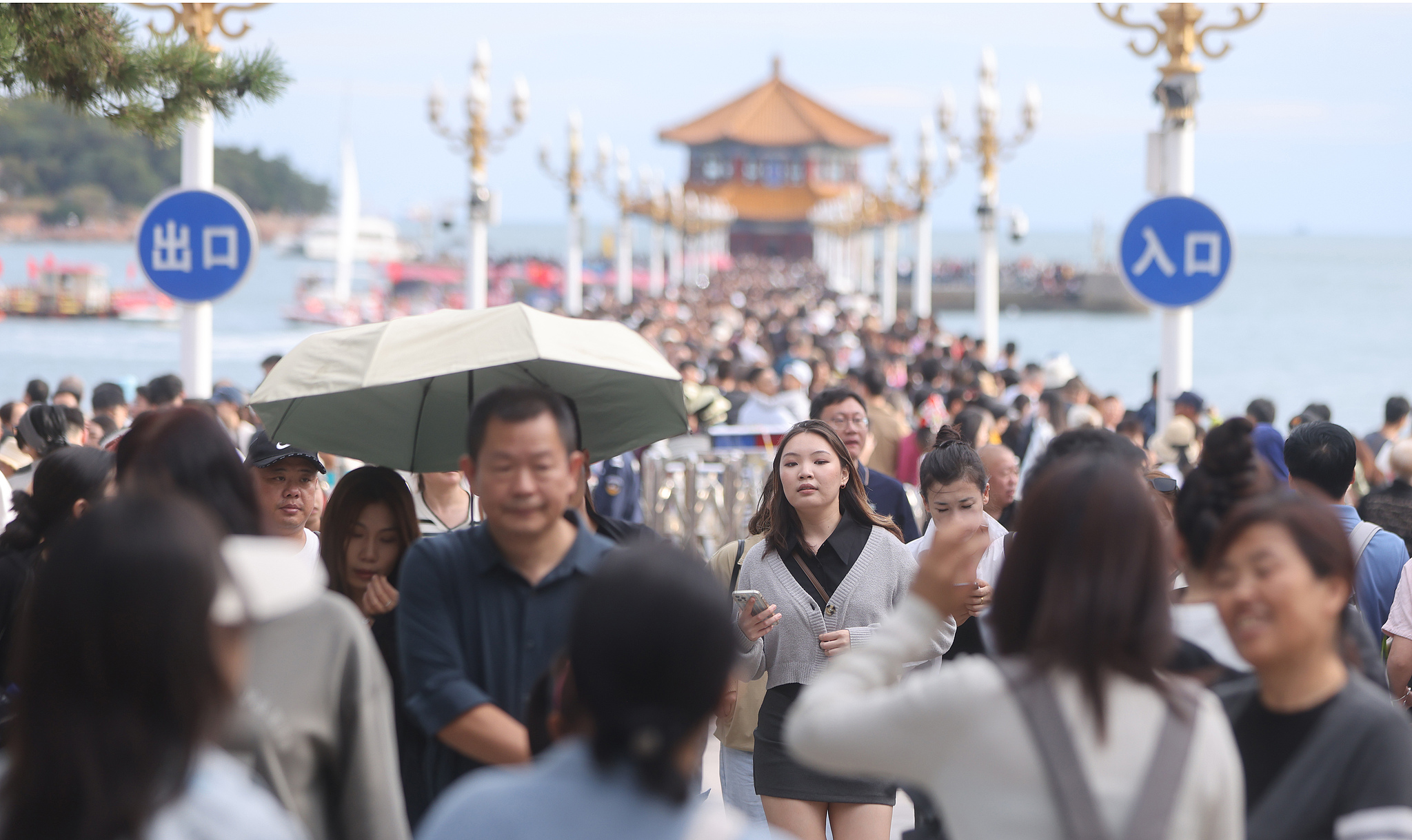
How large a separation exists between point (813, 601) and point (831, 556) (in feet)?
0.70

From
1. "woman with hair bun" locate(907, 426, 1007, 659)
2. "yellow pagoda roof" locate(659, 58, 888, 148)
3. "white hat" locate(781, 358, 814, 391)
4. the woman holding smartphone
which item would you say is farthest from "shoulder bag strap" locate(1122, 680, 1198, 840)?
"yellow pagoda roof" locate(659, 58, 888, 148)

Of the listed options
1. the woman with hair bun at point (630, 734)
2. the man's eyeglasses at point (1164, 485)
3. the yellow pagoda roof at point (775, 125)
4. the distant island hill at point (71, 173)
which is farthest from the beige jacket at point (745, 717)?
the distant island hill at point (71, 173)

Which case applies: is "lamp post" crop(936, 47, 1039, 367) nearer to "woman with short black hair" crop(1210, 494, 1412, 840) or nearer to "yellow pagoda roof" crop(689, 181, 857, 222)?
"woman with short black hair" crop(1210, 494, 1412, 840)

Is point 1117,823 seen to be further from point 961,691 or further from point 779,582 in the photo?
point 779,582

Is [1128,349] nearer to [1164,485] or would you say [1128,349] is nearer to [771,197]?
[771,197]

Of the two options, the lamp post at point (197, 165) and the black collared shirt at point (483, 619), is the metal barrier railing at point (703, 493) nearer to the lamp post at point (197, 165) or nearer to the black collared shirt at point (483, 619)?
the lamp post at point (197, 165)

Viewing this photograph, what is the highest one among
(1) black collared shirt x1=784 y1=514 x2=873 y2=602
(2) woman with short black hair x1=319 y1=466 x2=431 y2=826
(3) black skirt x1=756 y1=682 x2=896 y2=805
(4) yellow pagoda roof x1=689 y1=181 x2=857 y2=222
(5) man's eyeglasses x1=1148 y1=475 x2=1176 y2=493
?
(4) yellow pagoda roof x1=689 y1=181 x2=857 y2=222

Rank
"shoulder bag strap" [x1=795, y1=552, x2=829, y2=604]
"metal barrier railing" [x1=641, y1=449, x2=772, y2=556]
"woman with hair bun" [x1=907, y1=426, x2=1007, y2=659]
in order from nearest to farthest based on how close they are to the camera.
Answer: "shoulder bag strap" [x1=795, y1=552, x2=829, y2=604] < "woman with hair bun" [x1=907, y1=426, x2=1007, y2=659] < "metal barrier railing" [x1=641, y1=449, x2=772, y2=556]

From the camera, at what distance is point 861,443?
6.84 meters

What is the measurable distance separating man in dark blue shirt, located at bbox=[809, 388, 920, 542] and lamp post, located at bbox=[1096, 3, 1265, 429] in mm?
3438

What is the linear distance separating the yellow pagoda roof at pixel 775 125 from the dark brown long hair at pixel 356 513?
293 feet

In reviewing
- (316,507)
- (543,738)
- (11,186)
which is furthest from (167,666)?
(11,186)

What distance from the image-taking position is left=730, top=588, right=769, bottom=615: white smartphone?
4.24 meters

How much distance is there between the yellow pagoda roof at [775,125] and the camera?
91.6 m
